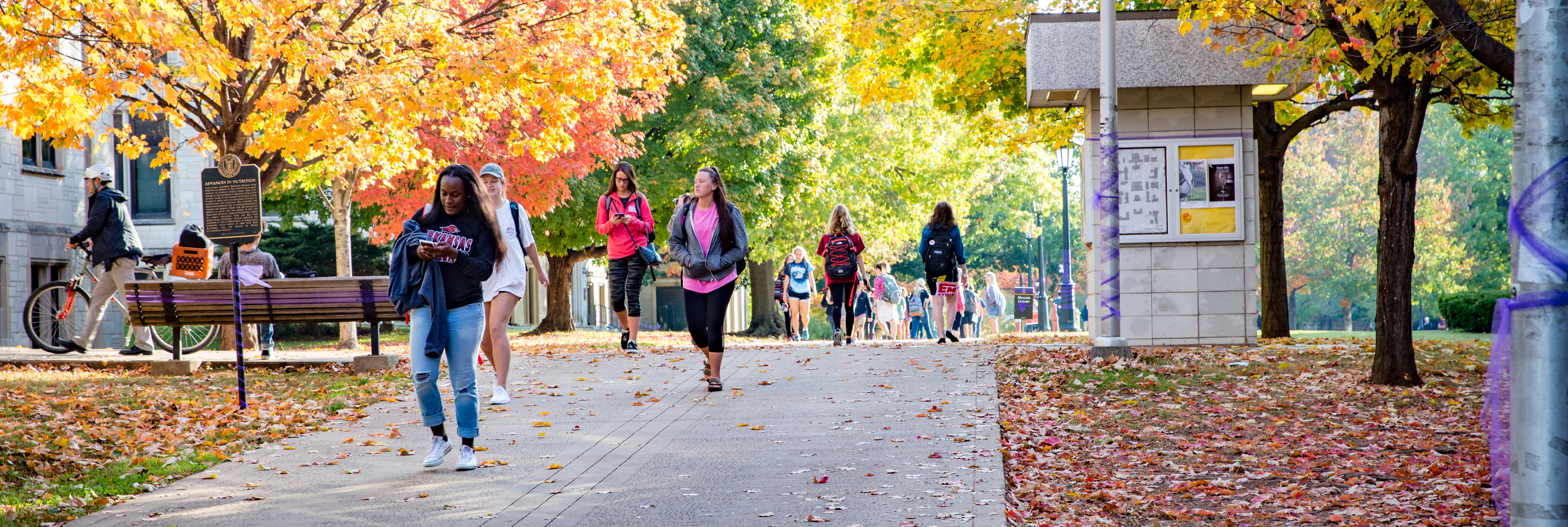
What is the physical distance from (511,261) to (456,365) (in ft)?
5.82

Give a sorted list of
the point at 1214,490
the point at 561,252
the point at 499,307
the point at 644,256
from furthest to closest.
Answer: the point at 561,252
the point at 644,256
the point at 499,307
the point at 1214,490

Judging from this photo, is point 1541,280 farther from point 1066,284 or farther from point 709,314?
point 1066,284

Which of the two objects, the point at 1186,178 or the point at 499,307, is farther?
the point at 1186,178

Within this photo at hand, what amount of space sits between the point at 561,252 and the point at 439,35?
28.0 feet

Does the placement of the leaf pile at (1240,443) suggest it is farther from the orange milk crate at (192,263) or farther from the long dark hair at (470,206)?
the orange milk crate at (192,263)

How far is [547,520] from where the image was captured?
511 cm

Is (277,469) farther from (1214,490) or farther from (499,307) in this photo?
(1214,490)

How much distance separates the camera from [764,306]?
28.2m

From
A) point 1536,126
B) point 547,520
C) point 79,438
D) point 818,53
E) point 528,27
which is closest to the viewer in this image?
point 1536,126

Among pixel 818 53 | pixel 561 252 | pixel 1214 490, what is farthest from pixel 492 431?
pixel 818 53

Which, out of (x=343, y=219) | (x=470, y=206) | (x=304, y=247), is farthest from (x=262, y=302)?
(x=304, y=247)

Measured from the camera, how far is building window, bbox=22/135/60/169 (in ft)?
70.6

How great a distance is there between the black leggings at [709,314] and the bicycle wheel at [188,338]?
→ 6.69 meters

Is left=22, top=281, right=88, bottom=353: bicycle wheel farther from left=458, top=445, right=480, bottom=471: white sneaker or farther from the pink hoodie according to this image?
left=458, top=445, right=480, bottom=471: white sneaker
